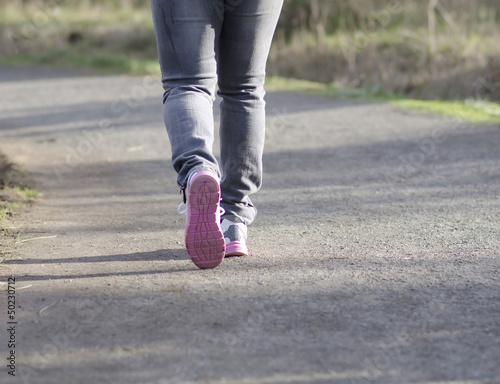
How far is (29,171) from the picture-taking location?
4.71 m

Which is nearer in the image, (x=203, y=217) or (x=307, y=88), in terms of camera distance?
(x=203, y=217)

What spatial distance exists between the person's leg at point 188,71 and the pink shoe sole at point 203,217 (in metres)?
0.09

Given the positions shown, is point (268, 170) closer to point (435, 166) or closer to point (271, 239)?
point (435, 166)

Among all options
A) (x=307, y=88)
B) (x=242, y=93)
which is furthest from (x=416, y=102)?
(x=242, y=93)

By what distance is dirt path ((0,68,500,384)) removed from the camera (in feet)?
6.11

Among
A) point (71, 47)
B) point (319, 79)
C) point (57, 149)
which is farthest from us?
point (71, 47)

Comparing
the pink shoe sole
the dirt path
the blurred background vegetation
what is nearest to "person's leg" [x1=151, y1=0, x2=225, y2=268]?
the pink shoe sole

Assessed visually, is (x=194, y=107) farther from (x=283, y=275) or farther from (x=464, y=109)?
(x=464, y=109)

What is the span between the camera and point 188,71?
2.54 meters

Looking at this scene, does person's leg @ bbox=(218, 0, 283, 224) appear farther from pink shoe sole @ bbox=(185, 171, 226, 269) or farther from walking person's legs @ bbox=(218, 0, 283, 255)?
pink shoe sole @ bbox=(185, 171, 226, 269)

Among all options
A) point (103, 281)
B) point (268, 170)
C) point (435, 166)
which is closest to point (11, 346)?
point (103, 281)

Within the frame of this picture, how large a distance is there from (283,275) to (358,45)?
8574 mm

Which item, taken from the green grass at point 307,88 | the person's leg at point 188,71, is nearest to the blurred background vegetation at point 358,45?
the green grass at point 307,88

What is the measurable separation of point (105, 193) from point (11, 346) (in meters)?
2.17
